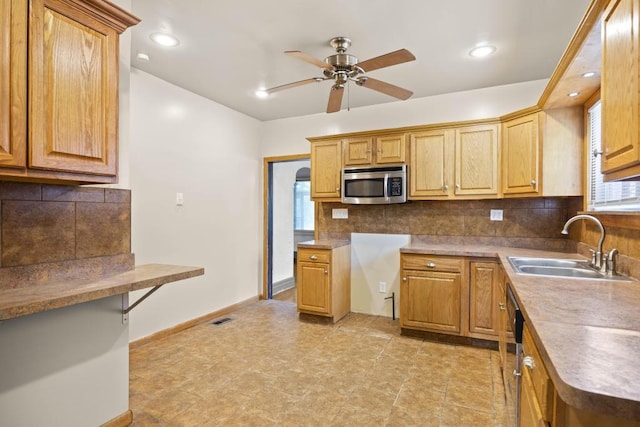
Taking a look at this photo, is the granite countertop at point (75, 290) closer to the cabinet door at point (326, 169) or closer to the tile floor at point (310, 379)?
the tile floor at point (310, 379)

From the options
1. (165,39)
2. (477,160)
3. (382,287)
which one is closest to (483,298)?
(382,287)

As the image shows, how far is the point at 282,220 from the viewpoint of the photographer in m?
5.48

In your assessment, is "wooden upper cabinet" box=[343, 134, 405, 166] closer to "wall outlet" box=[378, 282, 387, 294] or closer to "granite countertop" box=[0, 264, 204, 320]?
"wall outlet" box=[378, 282, 387, 294]

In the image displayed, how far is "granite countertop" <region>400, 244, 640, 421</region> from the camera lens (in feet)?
2.16

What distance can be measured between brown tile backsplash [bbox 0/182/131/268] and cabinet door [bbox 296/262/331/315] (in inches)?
79.9

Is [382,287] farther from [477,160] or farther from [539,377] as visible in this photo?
[539,377]

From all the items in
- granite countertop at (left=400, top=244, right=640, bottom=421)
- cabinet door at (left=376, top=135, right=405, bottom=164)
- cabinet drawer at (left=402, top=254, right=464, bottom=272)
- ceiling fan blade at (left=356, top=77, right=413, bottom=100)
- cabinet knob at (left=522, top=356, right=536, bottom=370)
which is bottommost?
cabinet knob at (left=522, top=356, right=536, bottom=370)

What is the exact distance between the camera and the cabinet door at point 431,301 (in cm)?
309

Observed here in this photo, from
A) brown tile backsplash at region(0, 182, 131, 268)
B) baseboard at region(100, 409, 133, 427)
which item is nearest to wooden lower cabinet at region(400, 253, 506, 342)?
baseboard at region(100, 409, 133, 427)

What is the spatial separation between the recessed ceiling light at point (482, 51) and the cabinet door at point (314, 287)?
7.76 ft

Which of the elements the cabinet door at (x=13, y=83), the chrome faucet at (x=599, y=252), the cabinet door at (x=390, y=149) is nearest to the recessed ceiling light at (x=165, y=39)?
the cabinet door at (x=13, y=83)

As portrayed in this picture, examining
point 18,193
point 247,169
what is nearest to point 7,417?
point 18,193

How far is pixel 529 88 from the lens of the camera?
10.9 ft

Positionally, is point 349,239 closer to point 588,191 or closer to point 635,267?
point 588,191
